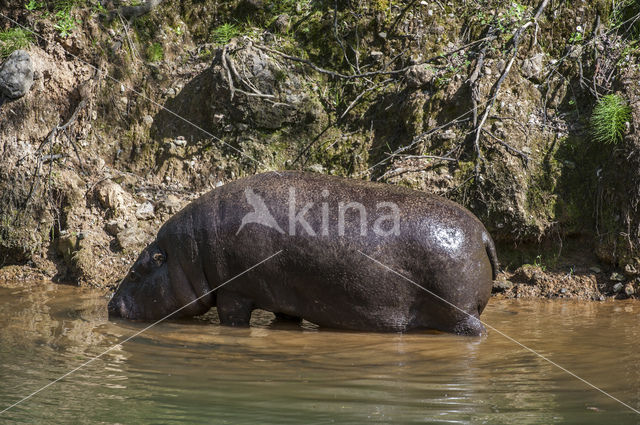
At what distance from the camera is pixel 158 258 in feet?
23.4

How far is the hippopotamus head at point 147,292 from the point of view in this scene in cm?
712

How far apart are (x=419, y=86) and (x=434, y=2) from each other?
56.2 inches

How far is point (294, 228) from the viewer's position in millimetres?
6562

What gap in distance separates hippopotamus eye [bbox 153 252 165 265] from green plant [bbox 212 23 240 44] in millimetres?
3887

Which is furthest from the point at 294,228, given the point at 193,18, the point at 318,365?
the point at 193,18

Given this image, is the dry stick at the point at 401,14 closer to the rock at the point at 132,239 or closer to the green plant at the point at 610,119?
the green plant at the point at 610,119

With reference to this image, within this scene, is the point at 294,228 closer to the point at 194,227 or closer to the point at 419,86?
the point at 194,227

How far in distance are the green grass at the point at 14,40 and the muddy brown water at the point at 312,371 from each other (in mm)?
3830

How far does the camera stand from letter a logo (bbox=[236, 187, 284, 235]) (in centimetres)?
663

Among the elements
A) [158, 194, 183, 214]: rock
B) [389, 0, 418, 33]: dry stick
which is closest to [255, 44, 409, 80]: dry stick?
[389, 0, 418, 33]: dry stick

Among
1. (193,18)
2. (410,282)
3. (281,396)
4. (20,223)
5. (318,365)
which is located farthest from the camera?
(193,18)

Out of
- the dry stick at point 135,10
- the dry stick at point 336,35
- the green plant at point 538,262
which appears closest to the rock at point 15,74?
the dry stick at point 135,10

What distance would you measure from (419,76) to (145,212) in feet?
12.4

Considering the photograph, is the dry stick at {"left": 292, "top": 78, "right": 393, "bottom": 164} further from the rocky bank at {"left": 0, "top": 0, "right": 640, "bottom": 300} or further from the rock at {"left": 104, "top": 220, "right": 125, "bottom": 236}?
the rock at {"left": 104, "top": 220, "right": 125, "bottom": 236}
